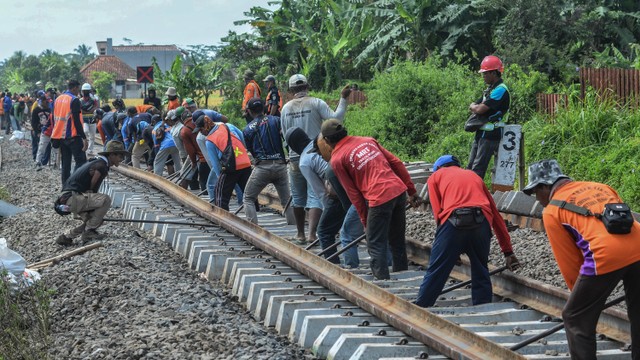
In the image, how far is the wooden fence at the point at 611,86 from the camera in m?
15.1

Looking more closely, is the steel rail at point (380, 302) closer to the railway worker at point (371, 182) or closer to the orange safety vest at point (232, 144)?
the railway worker at point (371, 182)

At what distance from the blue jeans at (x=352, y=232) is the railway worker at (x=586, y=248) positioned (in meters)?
3.86

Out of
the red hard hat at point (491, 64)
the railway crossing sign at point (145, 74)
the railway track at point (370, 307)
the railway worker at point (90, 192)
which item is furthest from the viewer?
the railway crossing sign at point (145, 74)

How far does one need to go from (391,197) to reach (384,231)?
0.34 metres

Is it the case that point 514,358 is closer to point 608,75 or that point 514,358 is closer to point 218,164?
point 218,164

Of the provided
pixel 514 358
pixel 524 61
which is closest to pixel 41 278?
pixel 514 358

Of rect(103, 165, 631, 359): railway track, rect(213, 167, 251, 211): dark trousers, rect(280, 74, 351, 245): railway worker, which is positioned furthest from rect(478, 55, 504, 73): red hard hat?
rect(213, 167, 251, 211): dark trousers

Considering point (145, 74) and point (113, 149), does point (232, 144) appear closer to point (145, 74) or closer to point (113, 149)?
point (113, 149)

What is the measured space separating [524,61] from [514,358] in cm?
1495

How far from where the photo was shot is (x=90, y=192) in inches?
485

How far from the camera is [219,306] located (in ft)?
27.8

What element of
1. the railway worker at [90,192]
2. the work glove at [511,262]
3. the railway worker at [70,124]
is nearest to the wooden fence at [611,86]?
the railway worker at [90,192]

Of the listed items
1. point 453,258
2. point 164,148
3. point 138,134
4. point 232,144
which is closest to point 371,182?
point 453,258

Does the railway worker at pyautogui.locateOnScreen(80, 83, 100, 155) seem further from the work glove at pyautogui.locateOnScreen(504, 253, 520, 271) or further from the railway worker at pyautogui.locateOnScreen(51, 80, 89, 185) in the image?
the work glove at pyautogui.locateOnScreen(504, 253, 520, 271)
